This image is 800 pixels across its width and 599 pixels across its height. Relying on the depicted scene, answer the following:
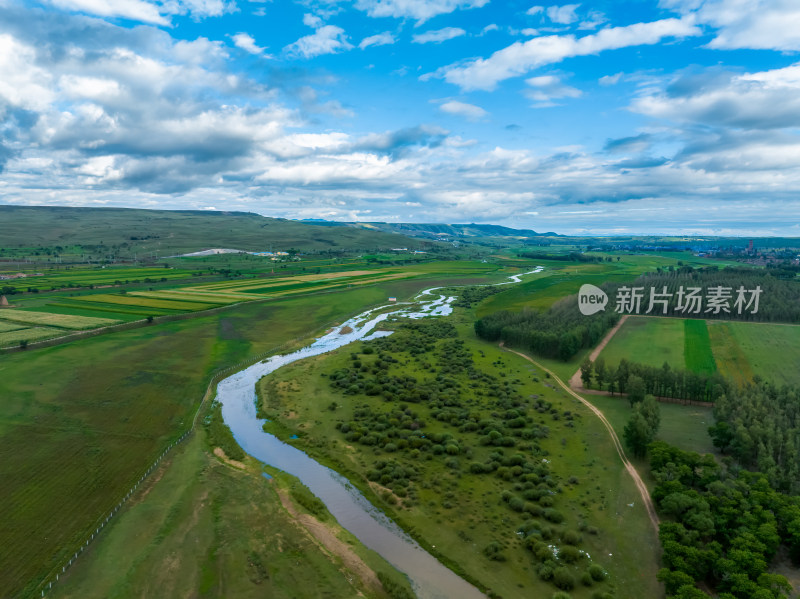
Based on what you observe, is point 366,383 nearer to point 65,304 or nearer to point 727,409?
point 727,409

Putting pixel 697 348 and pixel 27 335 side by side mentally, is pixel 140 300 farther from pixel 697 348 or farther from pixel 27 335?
pixel 697 348

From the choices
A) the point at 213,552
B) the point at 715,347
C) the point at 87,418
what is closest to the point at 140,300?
the point at 87,418

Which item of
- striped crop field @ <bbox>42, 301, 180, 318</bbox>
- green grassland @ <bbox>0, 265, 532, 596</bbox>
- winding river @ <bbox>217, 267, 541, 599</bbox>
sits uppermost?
striped crop field @ <bbox>42, 301, 180, 318</bbox>

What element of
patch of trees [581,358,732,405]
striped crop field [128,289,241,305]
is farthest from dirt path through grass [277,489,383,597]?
striped crop field [128,289,241,305]

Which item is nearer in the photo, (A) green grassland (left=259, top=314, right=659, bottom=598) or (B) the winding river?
(B) the winding river

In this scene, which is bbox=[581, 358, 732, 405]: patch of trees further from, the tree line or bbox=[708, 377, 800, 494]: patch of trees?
the tree line

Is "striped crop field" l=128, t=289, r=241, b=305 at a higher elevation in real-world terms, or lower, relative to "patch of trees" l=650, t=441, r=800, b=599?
higher

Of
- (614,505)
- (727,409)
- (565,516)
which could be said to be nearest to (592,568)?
(565,516)

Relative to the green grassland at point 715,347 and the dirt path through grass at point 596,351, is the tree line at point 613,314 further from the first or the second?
the green grassland at point 715,347
